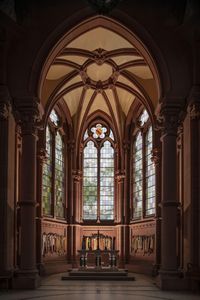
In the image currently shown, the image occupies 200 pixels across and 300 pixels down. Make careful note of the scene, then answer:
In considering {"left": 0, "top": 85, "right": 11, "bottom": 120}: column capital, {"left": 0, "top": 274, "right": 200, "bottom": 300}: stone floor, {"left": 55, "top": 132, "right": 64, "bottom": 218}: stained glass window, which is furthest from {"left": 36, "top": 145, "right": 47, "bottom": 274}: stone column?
{"left": 0, "top": 85, "right": 11, "bottom": 120}: column capital

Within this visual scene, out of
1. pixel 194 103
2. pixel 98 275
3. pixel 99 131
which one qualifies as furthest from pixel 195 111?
pixel 99 131

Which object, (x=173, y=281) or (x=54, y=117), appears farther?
(x=54, y=117)

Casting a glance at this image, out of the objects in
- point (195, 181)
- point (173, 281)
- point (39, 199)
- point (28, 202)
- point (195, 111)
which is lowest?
point (173, 281)

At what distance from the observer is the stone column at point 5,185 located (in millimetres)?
20297

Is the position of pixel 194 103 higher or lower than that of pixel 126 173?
higher

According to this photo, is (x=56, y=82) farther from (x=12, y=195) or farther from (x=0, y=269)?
(x=0, y=269)

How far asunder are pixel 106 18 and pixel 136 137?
13585mm

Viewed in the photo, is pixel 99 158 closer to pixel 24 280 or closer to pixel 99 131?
pixel 99 131

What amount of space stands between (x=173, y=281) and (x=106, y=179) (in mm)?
16714

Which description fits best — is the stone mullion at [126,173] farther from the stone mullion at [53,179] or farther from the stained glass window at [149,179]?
the stone mullion at [53,179]

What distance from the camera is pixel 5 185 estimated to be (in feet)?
67.5

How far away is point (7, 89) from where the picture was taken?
21203mm

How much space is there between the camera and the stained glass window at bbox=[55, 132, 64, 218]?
34.2 metres

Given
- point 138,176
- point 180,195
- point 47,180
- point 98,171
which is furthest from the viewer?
point 98,171
